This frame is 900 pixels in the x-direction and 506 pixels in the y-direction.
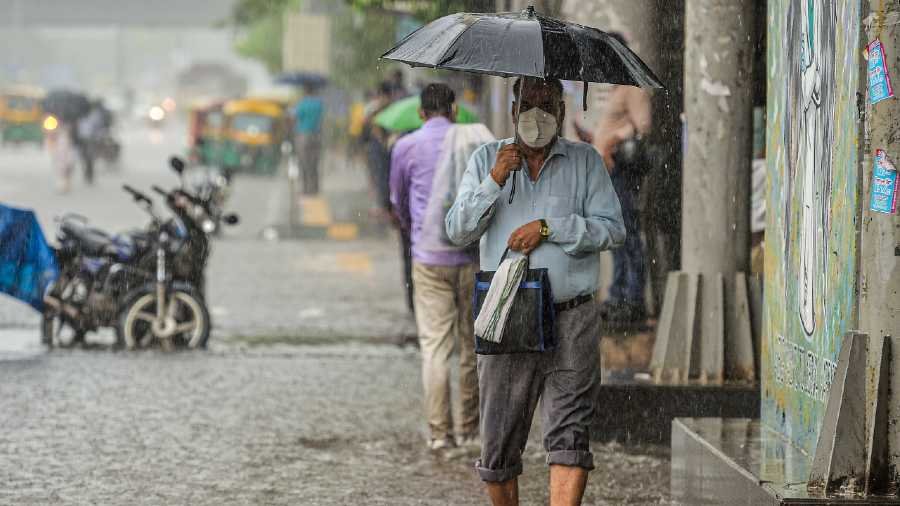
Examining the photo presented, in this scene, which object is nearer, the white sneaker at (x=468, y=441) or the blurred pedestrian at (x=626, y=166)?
the white sneaker at (x=468, y=441)

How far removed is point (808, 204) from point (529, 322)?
1.14 metres

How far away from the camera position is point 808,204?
5957mm

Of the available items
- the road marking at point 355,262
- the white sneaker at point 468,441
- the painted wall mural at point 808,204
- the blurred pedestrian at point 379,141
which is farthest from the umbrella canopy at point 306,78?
the painted wall mural at point 808,204

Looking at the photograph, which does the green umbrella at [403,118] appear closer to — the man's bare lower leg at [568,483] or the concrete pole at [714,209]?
the concrete pole at [714,209]

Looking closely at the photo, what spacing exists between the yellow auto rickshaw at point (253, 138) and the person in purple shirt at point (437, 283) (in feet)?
107

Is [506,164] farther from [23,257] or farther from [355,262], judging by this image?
[355,262]

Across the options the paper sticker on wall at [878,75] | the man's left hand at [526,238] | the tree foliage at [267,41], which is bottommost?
the man's left hand at [526,238]

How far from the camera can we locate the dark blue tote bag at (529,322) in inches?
218

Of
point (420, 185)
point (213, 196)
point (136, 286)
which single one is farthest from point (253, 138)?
point (420, 185)

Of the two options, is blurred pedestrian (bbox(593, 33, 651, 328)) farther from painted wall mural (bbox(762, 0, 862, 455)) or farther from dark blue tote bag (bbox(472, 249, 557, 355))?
dark blue tote bag (bbox(472, 249, 557, 355))

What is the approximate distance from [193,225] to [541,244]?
6.25 metres

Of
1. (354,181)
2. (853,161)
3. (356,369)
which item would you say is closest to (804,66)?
(853,161)

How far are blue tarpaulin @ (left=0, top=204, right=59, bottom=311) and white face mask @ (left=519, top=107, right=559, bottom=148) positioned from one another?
6027 millimetres

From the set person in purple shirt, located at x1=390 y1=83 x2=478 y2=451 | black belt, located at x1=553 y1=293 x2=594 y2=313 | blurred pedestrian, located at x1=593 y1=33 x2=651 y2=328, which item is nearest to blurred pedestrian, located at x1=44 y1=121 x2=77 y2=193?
blurred pedestrian, located at x1=593 y1=33 x2=651 y2=328
